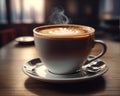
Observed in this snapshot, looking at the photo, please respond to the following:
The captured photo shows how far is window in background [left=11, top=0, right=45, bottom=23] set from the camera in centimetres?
236

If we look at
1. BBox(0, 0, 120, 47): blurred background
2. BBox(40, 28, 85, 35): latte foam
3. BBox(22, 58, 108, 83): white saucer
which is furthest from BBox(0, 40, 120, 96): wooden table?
BBox(0, 0, 120, 47): blurred background

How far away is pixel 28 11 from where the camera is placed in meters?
2.43

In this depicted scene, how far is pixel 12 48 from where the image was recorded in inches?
39.8

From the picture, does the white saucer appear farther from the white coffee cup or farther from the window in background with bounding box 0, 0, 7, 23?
the window in background with bounding box 0, 0, 7, 23

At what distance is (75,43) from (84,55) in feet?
0.16

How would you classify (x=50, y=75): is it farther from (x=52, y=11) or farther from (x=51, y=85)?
(x=52, y=11)

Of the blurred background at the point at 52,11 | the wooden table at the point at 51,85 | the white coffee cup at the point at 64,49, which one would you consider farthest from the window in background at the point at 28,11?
the white coffee cup at the point at 64,49

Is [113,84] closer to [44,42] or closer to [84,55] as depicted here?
[84,55]

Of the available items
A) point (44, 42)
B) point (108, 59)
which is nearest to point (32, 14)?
point (108, 59)

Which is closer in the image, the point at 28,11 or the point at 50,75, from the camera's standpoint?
the point at 50,75

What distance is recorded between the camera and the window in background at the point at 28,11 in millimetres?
2355

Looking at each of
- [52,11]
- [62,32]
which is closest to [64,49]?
[62,32]

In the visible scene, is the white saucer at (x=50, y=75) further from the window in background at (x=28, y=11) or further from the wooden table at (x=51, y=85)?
the window in background at (x=28, y=11)

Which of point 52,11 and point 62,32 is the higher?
point 62,32
